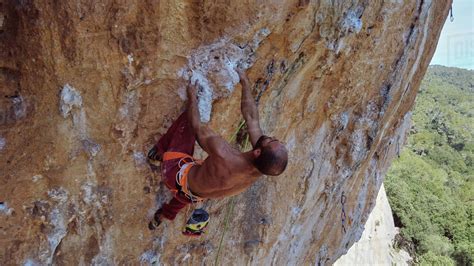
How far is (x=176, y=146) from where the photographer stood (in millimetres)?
3295

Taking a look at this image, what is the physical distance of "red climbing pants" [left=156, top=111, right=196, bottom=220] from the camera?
3287 mm

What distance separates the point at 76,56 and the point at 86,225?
4.52 feet

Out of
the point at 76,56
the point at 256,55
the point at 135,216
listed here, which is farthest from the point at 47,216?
the point at 256,55

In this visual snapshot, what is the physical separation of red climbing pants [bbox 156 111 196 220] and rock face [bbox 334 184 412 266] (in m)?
11.0

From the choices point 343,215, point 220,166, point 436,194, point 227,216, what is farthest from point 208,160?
point 436,194

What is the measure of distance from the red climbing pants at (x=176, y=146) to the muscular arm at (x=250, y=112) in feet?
1.41

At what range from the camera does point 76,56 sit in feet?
10.1

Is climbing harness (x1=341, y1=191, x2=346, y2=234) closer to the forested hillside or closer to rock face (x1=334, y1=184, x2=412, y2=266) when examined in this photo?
rock face (x1=334, y1=184, x2=412, y2=266)

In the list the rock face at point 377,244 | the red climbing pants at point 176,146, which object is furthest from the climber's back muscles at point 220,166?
the rock face at point 377,244

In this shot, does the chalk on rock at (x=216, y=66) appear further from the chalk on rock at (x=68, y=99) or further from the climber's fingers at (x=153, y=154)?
the chalk on rock at (x=68, y=99)

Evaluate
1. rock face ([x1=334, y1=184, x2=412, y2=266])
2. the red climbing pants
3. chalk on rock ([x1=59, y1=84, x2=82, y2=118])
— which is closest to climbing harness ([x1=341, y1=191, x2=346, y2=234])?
the red climbing pants

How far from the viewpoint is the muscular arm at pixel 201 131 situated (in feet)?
9.38

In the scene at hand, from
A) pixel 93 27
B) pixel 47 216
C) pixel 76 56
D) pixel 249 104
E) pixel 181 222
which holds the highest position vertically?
pixel 93 27

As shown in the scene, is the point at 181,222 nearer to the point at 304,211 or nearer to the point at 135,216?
the point at 135,216
